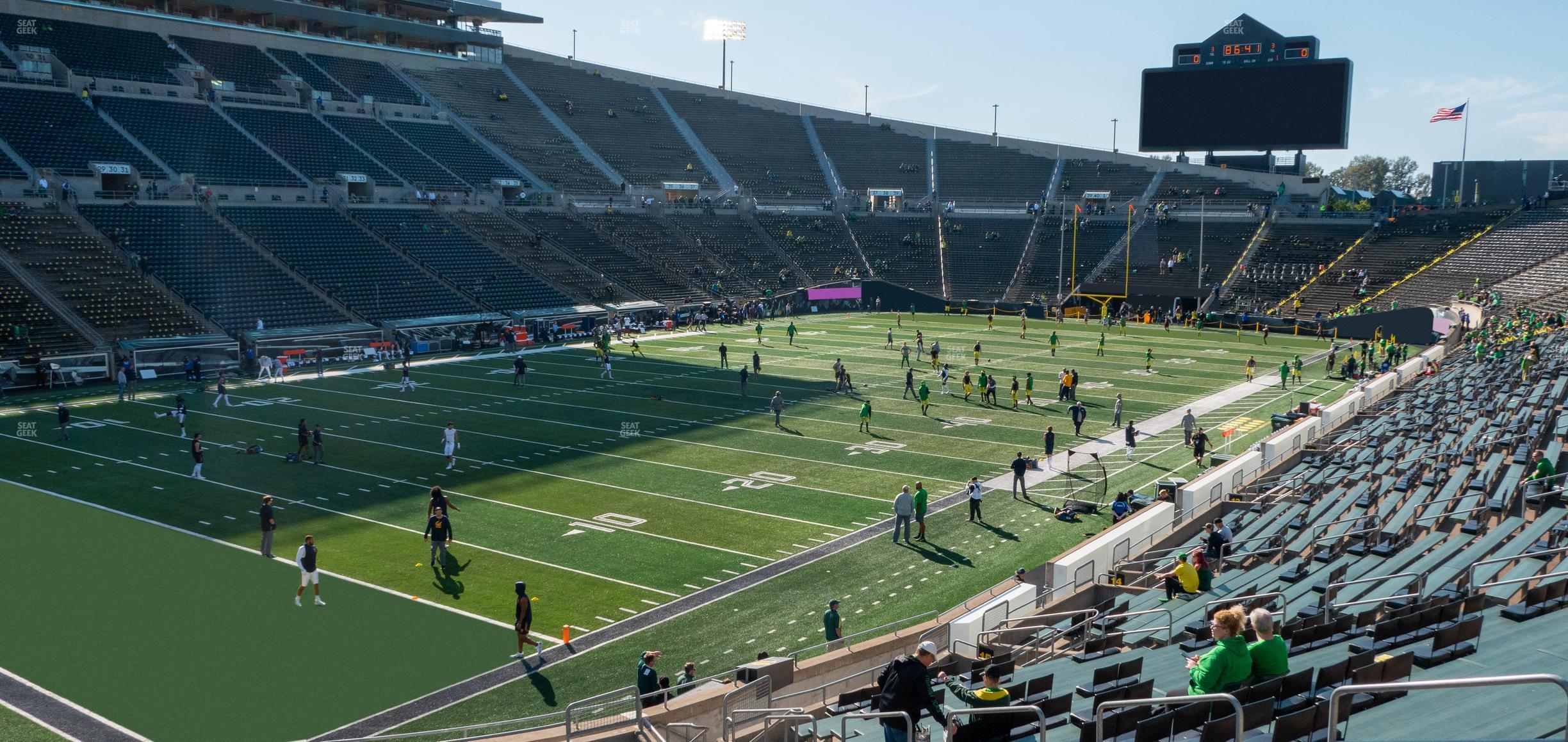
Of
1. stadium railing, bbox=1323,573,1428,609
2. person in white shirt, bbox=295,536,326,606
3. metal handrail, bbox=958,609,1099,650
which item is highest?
stadium railing, bbox=1323,573,1428,609

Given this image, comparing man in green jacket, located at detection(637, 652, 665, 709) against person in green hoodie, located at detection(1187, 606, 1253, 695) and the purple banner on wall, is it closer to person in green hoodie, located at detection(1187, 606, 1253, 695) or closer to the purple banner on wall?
person in green hoodie, located at detection(1187, 606, 1253, 695)

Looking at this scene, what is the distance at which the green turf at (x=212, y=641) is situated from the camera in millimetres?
12195

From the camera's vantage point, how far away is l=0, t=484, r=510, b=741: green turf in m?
12.2

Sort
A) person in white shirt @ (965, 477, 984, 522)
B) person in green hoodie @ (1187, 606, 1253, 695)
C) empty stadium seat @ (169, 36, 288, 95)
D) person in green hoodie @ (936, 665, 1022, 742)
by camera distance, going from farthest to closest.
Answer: empty stadium seat @ (169, 36, 288, 95) < person in white shirt @ (965, 477, 984, 522) < person in green hoodie @ (936, 665, 1022, 742) < person in green hoodie @ (1187, 606, 1253, 695)

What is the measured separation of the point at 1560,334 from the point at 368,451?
36.3 meters

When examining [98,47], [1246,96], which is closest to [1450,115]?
[1246,96]

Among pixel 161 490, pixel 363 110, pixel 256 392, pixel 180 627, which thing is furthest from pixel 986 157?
pixel 180 627

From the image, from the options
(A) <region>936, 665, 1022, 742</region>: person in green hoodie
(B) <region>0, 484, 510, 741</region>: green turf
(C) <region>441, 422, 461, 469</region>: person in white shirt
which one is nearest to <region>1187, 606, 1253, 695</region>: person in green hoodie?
(A) <region>936, 665, 1022, 742</region>: person in green hoodie

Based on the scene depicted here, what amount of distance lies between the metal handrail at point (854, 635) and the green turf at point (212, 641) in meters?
4.12

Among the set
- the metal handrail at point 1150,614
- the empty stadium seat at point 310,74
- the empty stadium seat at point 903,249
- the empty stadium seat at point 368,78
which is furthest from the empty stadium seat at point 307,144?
the metal handrail at point 1150,614

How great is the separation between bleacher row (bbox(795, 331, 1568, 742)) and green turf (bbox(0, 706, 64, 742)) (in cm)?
804

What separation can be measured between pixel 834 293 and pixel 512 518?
1837 inches

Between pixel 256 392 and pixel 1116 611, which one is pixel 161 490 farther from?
pixel 1116 611

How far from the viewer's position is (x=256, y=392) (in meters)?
34.0
